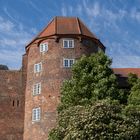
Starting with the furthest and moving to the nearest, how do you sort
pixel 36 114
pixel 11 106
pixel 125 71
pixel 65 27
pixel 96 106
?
pixel 125 71 < pixel 65 27 < pixel 11 106 < pixel 36 114 < pixel 96 106

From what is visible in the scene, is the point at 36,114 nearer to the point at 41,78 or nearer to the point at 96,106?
the point at 41,78

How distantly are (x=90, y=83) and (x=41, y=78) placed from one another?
7243mm

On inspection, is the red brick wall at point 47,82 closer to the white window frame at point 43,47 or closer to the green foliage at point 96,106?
the white window frame at point 43,47

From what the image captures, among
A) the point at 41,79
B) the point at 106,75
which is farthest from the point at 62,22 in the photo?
the point at 106,75

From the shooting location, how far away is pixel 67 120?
41.2 meters

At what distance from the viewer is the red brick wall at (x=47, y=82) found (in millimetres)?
50781

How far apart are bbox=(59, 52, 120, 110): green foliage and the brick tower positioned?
12.5 feet

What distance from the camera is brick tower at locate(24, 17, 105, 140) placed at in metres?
51.1

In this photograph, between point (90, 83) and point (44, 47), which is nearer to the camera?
point (90, 83)

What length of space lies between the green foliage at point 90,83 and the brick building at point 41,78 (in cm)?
392

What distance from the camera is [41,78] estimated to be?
5256 centimetres

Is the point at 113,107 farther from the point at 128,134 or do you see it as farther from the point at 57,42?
the point at 57,42

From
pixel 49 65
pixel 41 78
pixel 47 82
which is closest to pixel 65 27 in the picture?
pixel 49 65

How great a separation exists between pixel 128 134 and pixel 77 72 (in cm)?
1130
